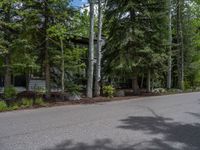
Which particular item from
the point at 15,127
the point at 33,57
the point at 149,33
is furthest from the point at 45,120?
the point at 149,33

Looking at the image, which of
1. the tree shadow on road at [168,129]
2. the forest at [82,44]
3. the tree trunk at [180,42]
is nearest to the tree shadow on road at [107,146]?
the tree shadow on road at [168,129]

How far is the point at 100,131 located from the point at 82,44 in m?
18.4

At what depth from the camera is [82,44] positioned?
1036 inches

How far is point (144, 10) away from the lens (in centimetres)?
2127

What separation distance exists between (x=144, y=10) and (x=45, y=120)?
13.6 meters

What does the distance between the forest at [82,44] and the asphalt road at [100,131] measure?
17.1 feet

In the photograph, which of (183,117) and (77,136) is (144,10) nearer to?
(183,117)

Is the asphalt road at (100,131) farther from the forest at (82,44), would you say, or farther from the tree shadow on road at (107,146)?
the forest at (82,44)

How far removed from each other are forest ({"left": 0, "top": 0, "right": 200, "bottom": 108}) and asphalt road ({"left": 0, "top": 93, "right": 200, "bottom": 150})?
5214mm

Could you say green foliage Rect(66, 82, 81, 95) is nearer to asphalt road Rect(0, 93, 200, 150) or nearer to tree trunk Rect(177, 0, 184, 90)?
asphalt road Rect(0, 93, 200, 150)

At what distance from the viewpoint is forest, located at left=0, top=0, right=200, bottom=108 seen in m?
16.1

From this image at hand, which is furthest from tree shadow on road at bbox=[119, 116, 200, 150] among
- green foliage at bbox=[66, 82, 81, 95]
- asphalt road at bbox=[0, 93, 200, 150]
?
green foliage at bbox=[66, 82, 81, 95]

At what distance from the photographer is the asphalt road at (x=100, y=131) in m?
7.00

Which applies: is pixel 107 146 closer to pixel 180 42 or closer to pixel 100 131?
pixel 100 131
